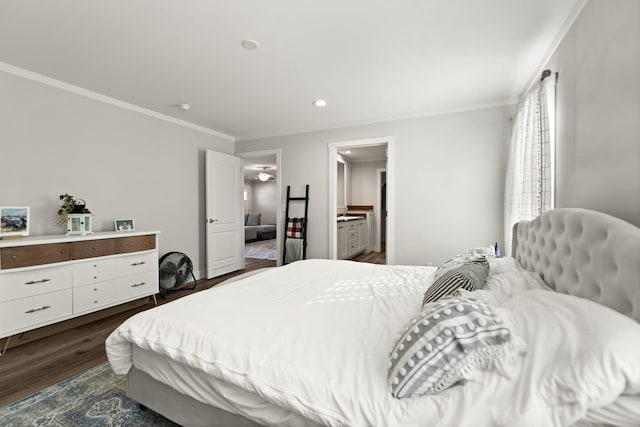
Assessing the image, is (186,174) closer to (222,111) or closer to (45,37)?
(222,111)

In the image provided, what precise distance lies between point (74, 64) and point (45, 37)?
42 cm

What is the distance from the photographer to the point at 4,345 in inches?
93.0

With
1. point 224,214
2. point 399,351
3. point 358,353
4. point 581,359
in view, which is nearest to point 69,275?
point 224,214

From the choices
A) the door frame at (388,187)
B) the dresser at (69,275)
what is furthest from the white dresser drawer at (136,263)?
the door frame at (388,187)

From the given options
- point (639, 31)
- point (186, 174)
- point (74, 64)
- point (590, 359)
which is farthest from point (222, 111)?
point (590, 359)

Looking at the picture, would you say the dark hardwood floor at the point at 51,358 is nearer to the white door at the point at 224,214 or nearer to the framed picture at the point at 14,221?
the framed picture at the point at 14,221

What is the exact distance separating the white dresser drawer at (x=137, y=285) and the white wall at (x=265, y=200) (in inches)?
298

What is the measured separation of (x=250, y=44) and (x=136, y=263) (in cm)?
261

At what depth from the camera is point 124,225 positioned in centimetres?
344

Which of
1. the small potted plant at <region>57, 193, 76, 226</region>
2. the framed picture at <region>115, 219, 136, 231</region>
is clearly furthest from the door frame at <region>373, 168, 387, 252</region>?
the small potted plant at <region>57, 193, 76, 226</region>

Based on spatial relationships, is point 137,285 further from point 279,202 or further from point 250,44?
point 250,44

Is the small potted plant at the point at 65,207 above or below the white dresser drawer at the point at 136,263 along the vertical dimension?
above

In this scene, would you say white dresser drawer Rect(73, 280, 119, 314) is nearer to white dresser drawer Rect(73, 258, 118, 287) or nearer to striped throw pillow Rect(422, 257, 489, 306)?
white dresser drawer Rect(73, 258, 118, 287)

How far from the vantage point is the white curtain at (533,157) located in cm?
211
